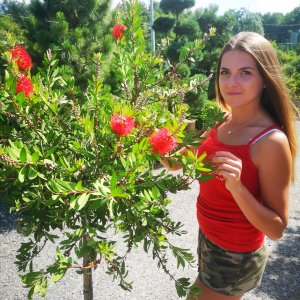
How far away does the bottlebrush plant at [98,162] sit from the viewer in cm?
87

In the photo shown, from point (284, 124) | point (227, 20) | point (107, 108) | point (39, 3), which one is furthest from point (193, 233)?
point (227, 20)

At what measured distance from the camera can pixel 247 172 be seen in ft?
4.38

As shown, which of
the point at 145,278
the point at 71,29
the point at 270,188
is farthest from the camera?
the point at 71,29

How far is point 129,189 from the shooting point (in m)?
0.89

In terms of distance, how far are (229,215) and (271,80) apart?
65cm

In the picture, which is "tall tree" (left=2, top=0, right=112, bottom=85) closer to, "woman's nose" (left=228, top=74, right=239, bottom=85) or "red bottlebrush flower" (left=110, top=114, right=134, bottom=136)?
"woman's nose" (left=228, top=74, right=239, bottom=85)

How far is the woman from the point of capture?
4.12 feet

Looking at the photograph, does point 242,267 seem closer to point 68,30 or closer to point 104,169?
point 104,169

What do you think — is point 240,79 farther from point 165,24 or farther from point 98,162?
point 165,24

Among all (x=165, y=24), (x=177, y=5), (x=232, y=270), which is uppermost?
Answer: (x=177, y=5)

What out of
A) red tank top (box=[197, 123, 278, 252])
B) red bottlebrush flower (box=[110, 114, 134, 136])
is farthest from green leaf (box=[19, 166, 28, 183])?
red tank top (box=[197, 123, 278, 252])

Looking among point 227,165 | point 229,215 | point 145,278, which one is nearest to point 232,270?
point 229,215

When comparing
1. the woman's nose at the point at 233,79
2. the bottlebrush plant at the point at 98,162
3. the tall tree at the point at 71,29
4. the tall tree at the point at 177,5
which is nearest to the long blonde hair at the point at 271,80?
the woman's nose at the point at 233,79

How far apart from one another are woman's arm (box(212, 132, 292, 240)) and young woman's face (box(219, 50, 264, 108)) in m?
0.21
